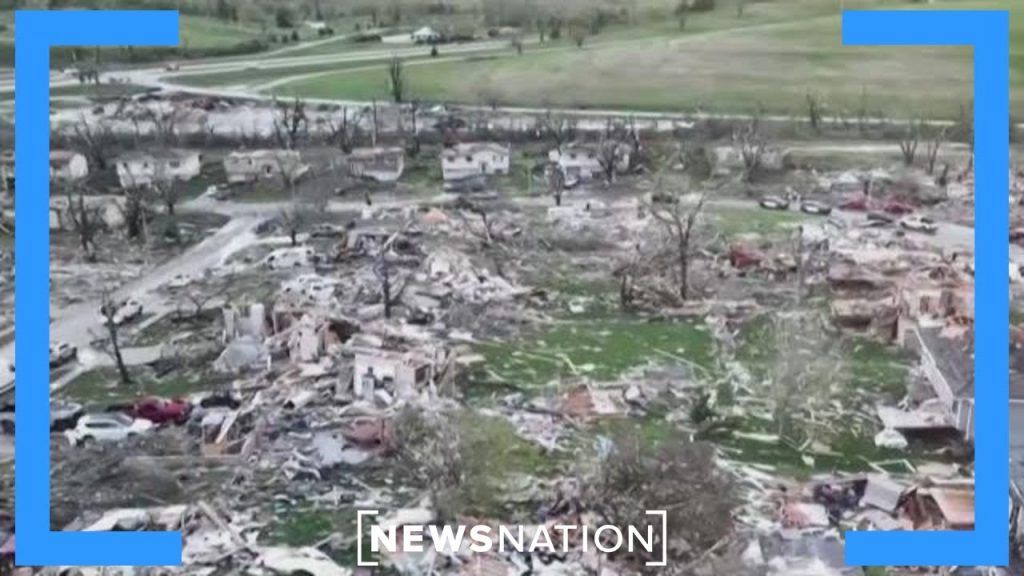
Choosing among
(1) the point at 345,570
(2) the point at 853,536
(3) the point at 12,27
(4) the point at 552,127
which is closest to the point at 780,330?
(2) the point at 853,536

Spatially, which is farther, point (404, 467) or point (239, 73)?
point (239, 73)

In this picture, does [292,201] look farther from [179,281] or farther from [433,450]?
[433,450]

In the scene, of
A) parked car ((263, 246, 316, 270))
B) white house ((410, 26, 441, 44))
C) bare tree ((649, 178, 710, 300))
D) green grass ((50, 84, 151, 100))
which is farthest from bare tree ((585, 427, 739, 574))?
green grass ((50, 84, 151, 100))

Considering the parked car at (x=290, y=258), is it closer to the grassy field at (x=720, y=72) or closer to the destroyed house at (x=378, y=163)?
the destroyed house at (x=378, y=163)

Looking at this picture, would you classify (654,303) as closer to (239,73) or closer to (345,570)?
(345,570)

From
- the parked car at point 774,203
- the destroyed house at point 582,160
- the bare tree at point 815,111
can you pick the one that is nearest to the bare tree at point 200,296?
the destroyed house at point 582,160
